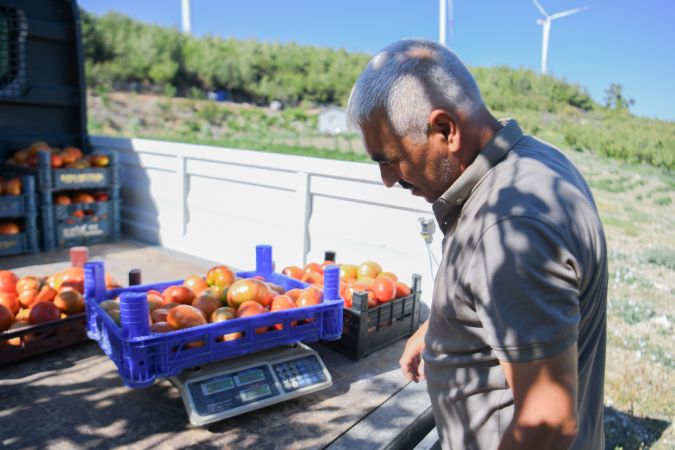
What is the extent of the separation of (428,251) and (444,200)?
2.21 m

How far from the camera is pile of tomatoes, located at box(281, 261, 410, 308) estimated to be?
11.0ft

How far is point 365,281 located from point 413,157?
2094mm

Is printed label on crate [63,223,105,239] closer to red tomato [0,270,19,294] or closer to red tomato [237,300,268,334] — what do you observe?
red tomato [0,270,19,294]

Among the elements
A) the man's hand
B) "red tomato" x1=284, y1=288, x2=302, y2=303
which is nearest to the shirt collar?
the man's hand

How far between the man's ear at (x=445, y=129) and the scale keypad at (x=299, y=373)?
1732 mm

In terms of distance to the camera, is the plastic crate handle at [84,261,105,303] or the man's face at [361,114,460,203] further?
the plastic crate handle at [84,261,105,303]

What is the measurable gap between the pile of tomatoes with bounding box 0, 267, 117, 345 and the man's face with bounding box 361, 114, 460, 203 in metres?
2.51

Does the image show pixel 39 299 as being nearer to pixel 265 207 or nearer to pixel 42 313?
pixel 42 313

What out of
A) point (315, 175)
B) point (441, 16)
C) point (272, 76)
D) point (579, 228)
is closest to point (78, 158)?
point (315, 175)

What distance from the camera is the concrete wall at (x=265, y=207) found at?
155 inches

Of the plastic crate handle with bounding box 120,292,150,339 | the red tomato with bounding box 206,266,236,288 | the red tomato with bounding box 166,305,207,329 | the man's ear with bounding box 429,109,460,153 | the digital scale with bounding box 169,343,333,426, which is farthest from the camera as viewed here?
the red tomato with bounding box 206,266,236,288

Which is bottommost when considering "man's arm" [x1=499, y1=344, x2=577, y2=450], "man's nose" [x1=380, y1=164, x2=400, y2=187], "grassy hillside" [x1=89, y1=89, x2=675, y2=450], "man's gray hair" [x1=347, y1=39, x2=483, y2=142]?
"grassy hillside" [x1=89, y1=89, x2=675, y2=450]

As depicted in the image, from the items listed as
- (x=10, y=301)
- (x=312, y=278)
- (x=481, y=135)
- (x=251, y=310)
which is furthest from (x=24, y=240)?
(x=481, y=135)

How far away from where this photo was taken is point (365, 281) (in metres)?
3.45
